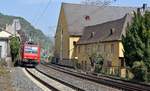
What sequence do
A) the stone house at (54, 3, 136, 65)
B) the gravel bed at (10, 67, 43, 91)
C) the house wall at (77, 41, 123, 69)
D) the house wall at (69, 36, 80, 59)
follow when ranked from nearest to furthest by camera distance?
the gravel bed at (10, 67, 43, 91) < the house wall at (77, 41, 123, 69) < the house wall at (69, 36, 80, 59) < the stone house at (54, 3, 136, 65)

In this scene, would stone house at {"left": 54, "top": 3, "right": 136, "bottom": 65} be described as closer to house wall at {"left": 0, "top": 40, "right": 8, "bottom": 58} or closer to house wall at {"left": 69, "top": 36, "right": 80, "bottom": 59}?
house wall at {"left": 69, "top": 36, "right": 80, "bottom": 59}

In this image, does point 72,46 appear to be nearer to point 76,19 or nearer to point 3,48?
point 76,19

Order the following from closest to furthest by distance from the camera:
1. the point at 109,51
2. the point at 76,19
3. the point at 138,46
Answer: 1. the point at 138,46
2. the point at 109,51
3. the point at 76,19

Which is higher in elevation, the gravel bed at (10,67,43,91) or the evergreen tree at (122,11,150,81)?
the evergreen tree at (122,11,150,81)

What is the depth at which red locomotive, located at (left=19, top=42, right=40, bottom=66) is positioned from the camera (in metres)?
63.1

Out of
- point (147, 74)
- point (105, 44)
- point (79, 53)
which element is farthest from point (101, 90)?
point (79, 53)

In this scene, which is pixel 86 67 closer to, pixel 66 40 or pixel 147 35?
pixel 147 35

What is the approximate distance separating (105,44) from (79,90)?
43159 mm

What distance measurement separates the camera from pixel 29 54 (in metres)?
63.6

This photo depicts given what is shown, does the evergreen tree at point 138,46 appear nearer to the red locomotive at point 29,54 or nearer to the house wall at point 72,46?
the red locomotive at point 29,54

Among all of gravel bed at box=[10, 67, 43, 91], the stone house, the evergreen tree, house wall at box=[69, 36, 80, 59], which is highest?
the stone house

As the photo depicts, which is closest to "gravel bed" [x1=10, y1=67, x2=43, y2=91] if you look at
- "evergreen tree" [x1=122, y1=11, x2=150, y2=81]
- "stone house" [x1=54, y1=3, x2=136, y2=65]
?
"evergreen tree" [x1=122, y1=11, x2=150, y2=81]

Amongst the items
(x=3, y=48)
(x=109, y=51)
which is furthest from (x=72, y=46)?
(x=3, y=48)

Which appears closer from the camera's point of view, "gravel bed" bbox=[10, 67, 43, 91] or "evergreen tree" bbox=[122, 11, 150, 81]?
"gravel bed" bbox=[10, 67, 43, 91]
